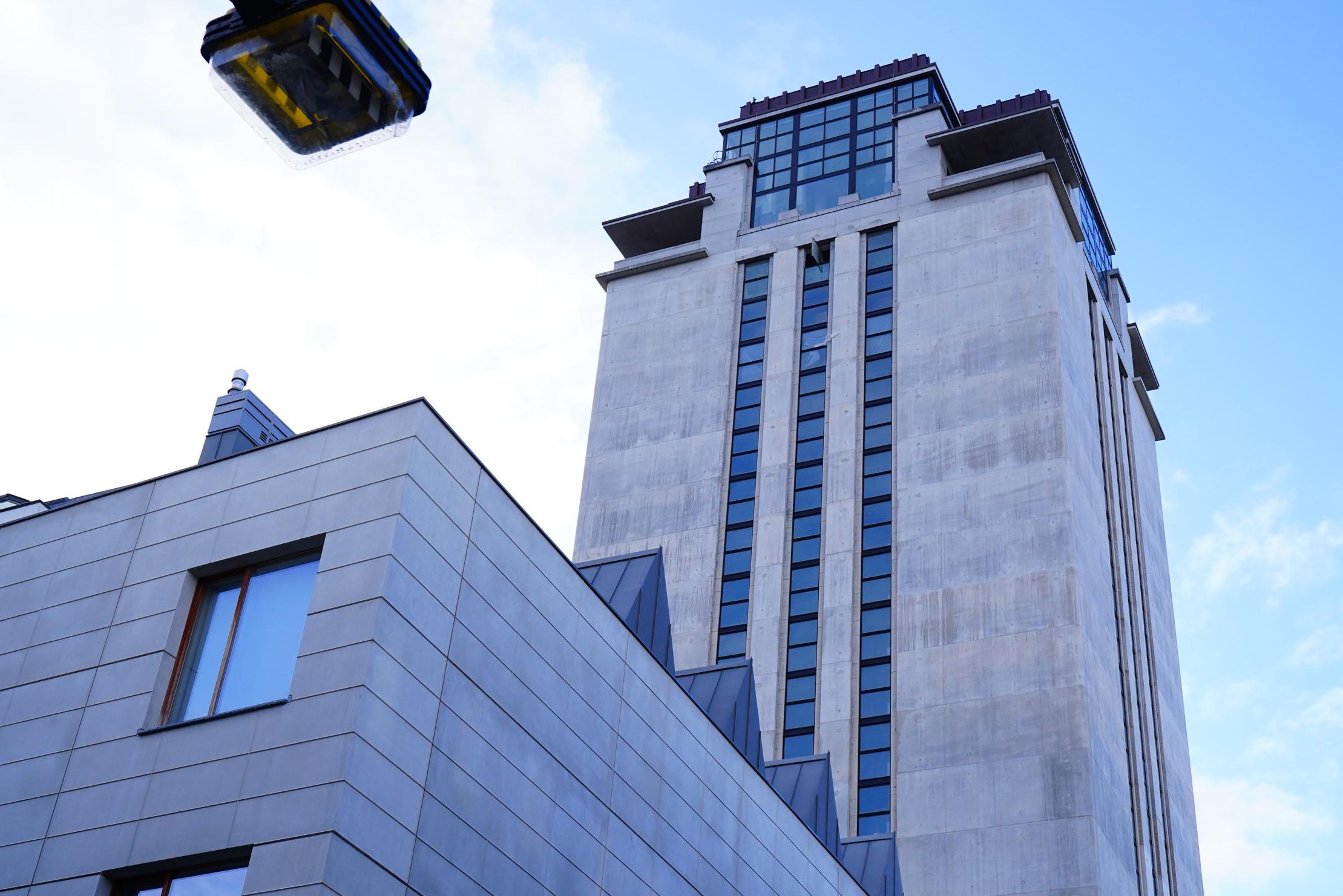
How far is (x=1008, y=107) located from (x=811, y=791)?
58.2m

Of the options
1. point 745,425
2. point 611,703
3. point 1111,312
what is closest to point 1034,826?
point 745,425

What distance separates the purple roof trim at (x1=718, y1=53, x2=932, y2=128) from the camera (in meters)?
95.0

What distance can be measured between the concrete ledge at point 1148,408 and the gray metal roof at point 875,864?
55566mm

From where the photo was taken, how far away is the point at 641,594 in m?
35.2

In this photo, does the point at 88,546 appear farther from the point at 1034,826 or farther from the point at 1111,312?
the point at 1111,312

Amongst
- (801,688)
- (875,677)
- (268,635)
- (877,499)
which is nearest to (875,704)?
(875,677)

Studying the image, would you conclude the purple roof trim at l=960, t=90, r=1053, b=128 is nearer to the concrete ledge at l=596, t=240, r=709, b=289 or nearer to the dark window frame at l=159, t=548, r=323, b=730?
the concrete ledge at l=596, t=240, r=709, b=289

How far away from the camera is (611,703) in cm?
3070

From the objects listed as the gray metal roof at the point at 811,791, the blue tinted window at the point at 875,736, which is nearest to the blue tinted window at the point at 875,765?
the blue tinted window at the point at 875,736

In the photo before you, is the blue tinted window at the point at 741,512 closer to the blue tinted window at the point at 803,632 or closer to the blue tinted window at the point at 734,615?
the blue tinted window at the point at 734,615

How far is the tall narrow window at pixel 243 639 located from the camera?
25.3 m

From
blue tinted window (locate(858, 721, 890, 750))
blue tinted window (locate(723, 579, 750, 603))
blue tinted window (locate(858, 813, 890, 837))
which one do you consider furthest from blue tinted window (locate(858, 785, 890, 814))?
blue tinted window (locate(723, 579, 750, 603))

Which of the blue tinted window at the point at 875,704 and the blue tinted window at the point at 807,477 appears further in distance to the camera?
the blue tinted window at the point at 807,477

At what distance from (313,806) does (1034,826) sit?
45294 millimetres
